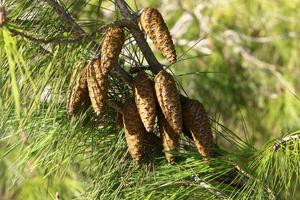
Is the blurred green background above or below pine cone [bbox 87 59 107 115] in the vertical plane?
above

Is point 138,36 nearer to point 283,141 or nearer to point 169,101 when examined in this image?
point 169,101

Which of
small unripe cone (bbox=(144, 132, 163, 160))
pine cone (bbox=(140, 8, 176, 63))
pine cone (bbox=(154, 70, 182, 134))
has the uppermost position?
pine cone (bbox=(140, 8, 176, 63))

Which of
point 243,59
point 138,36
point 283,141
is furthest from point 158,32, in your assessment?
point 243,59

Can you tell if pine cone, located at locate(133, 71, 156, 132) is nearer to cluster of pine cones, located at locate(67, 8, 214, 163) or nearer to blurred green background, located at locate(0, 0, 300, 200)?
cluster of pine cones, located at locate(67, 8, 214, 163)

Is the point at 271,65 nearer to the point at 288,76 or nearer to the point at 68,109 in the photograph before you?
the point at 288,76

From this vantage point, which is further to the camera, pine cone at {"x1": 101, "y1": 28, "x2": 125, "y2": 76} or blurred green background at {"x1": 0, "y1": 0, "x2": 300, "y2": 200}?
blurred green background at {"x1": 0, "y1": 0, "x2": 300, "y2": 200}

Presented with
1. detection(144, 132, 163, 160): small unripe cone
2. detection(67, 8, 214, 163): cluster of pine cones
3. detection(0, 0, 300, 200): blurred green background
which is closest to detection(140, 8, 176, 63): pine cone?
detection(67, 8, 214, 163): cluster of pine cones
